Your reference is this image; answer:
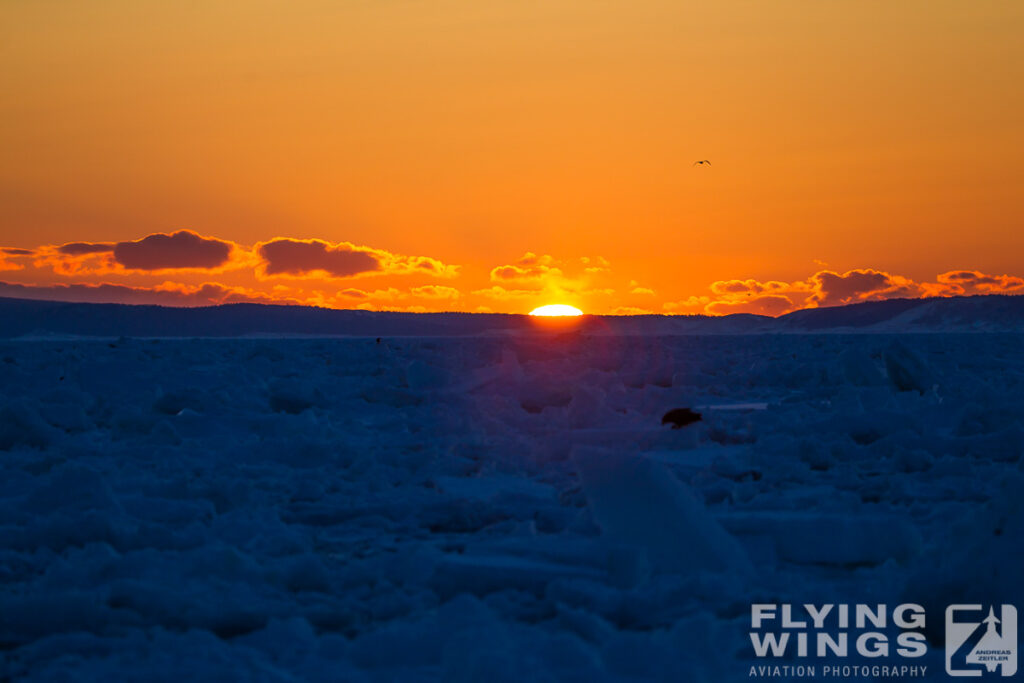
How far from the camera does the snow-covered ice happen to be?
90.8 inches

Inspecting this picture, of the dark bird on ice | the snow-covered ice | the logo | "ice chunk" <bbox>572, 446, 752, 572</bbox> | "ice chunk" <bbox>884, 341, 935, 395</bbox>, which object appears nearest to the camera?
the logo

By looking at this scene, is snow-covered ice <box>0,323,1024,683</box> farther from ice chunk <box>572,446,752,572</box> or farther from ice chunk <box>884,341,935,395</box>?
ice chunk <box>884,341,935,395</box>

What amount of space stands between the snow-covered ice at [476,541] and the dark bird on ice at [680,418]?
0.14 m

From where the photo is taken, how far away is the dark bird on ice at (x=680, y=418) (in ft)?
20.4

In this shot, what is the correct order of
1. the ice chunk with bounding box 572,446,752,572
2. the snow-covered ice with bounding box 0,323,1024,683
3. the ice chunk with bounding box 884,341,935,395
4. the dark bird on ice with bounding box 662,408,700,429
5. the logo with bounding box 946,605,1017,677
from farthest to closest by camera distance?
the ice chunk with bounding box 884,341,935,395, the dark bird on ice with bounding box 662,408,700,429, the ice chunk with bounding box 572,446,752,572, the snow-covered ice with bounding box 0,323,1024,683, the logo with bounding box 946,605,1017,677

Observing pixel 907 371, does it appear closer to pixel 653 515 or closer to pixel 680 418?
pixel 680 418

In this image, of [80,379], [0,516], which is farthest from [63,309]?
[0,516]

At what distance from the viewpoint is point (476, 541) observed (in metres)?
3.34

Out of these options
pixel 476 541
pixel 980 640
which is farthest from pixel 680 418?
pixel 980 640

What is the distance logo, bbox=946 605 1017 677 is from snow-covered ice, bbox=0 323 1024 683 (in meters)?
0.04

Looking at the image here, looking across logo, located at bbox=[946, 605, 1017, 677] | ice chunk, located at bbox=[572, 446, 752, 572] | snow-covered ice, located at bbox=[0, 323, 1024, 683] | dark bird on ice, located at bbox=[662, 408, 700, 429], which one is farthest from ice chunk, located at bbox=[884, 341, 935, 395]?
logo, located at bbox=[946, 605, 1017, 677]

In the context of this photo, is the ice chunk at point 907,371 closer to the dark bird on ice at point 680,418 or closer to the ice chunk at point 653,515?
the dark bird on ice at point 680,418

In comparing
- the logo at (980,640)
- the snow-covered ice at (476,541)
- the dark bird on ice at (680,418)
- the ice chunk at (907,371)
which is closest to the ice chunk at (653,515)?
the snow-covered ice at (476,541)

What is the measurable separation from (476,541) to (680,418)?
3249 mm
